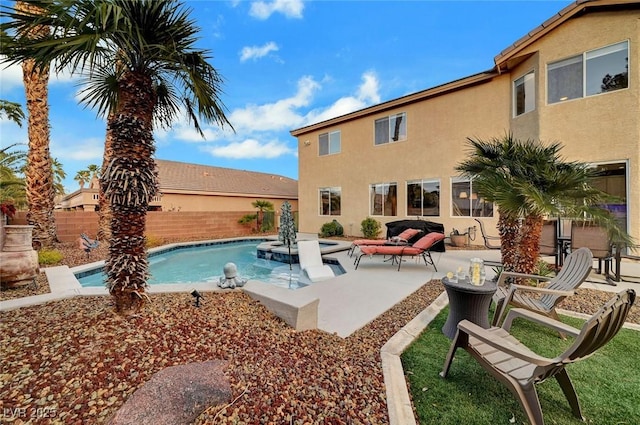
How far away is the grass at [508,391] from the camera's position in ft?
7.84

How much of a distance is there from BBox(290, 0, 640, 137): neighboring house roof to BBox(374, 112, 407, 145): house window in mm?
545

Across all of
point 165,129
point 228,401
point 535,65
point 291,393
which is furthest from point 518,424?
point 535,65

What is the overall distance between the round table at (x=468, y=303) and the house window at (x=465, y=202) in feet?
29.8

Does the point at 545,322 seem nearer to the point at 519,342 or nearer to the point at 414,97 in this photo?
the point at 519,342

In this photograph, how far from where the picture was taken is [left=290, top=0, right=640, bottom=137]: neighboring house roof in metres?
8.26

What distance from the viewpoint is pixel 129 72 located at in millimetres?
3531

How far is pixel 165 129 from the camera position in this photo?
4875mm

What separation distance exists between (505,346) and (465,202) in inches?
437

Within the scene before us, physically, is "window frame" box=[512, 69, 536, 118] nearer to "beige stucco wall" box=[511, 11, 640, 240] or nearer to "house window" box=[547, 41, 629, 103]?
"beige stucco wall" box=[511, 11, 640, 240]

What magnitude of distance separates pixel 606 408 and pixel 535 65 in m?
11.1

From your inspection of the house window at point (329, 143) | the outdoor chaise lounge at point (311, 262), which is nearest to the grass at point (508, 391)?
the outdoor chaise lounge at point (311, 262)

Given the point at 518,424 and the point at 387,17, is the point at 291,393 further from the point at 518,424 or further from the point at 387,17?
the point at 387,17

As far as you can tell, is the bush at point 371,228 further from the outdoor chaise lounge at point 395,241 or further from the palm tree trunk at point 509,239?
the palm tree trunk at point 509,239

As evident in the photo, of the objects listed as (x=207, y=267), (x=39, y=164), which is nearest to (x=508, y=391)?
(x=207, y=267)
